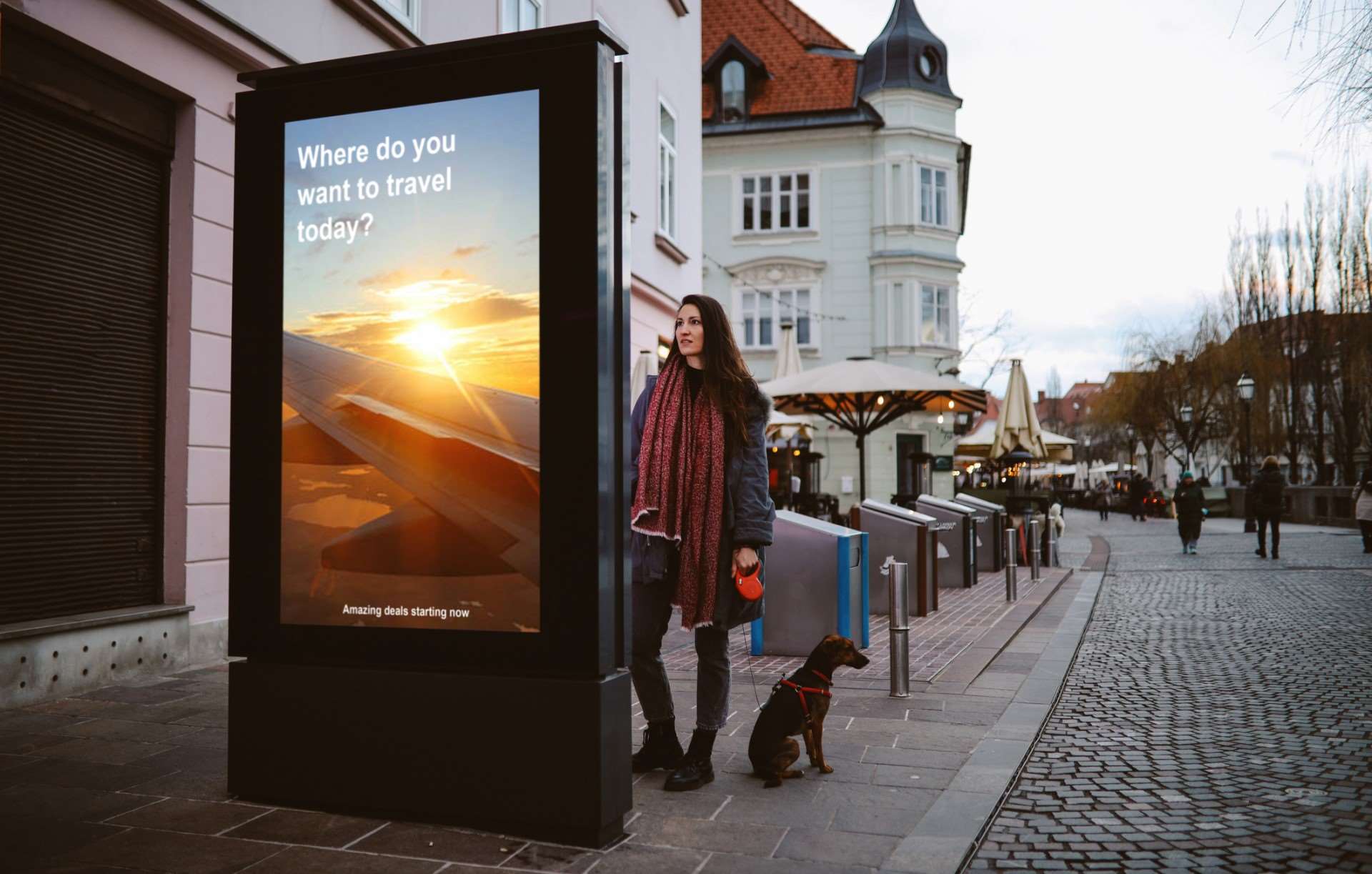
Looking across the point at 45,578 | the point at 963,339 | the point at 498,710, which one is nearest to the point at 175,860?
the point at 498,710

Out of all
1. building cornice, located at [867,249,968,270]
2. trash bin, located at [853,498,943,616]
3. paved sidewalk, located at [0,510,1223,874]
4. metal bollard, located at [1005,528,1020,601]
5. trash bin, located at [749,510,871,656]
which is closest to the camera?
paved sidewalk, located at [0,510,1223,874]

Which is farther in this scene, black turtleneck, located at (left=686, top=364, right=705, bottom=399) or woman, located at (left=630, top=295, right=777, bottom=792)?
black turtleneck, located at (left=686, top=364, right=705, bottom=399)

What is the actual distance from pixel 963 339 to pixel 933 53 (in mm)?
10609

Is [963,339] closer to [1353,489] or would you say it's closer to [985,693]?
[1353,489]

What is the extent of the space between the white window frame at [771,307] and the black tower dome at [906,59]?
6.53 m

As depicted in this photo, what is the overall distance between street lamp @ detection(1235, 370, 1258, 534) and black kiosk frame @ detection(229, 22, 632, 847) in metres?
26.1

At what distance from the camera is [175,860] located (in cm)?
351

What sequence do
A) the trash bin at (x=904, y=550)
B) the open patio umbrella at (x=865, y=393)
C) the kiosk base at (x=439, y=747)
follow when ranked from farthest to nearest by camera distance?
the open patio umbrella at (x=865, y=393)
the trash bin at (x=904, y=550)
the kiosk base at (x=439, y=747)

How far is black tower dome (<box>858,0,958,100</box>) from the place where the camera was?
33.8 meters

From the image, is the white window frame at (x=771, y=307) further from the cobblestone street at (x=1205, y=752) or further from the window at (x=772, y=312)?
the cobblestone street at (x=1205, y=752)

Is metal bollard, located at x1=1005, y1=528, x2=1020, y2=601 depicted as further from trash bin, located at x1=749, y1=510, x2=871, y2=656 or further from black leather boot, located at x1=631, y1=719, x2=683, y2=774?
black leather boot, located at x1=631, y1=719, x2=683, y2=774

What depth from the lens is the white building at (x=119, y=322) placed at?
636 centimetres

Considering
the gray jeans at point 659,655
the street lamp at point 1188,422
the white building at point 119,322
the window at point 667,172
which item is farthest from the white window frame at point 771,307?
the gray jeans at point 659,655

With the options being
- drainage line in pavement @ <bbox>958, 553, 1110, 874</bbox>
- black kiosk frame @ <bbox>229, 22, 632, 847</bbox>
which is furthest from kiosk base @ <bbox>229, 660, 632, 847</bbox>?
drainage line in pavement @ <bbox>958, 553, 1110, 874</bbox>
